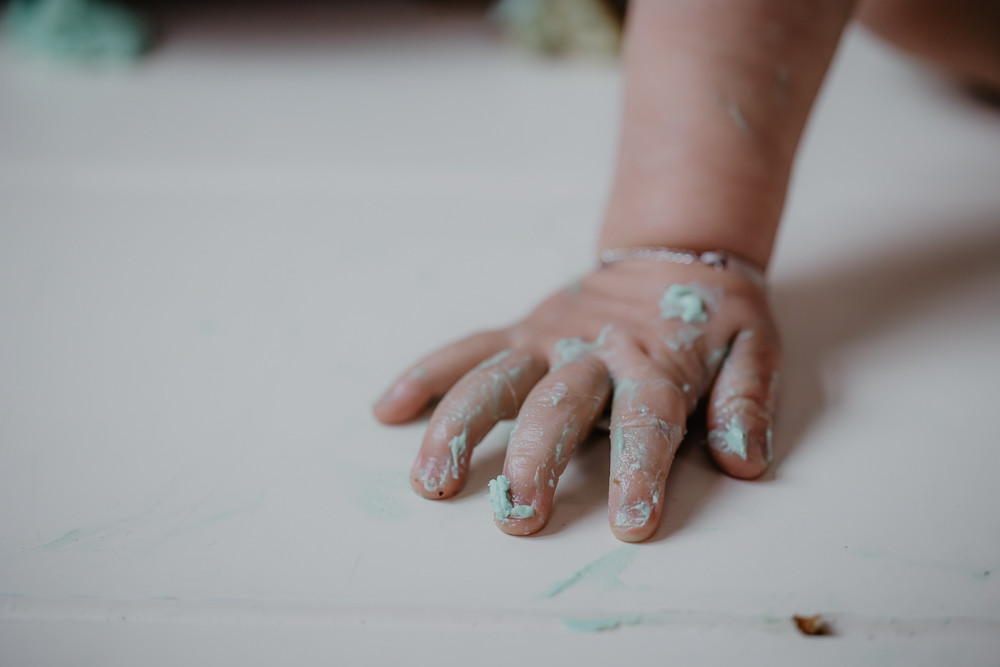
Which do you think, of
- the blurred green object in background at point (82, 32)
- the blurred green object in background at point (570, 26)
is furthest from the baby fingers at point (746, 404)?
the blurred green object in background at point (82, 32)

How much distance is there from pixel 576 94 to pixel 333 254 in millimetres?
582

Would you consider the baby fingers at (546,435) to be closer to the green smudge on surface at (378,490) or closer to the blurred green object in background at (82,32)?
the green smudge on surface at (378,490)

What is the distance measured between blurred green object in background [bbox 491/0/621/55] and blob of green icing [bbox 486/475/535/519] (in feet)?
3.41

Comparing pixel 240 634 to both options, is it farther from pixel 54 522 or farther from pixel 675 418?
pixel 675 418

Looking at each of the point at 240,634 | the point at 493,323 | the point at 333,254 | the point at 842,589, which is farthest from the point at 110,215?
the point at 842,589

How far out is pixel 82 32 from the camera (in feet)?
4.20

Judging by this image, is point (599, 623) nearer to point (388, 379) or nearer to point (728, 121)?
A: point (388, 379)

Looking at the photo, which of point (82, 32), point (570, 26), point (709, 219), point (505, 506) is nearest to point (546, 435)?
point (505, 506)

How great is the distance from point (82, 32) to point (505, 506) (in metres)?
1.23

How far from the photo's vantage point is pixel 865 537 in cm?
50

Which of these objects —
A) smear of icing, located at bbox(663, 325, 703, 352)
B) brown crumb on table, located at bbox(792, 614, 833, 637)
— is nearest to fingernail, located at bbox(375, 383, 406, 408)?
smear of icing, located at bbox(663, 325, 703, 352)

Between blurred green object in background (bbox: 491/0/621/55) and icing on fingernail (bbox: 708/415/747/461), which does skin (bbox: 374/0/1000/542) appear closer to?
Result: icing on fingernail (bbox: 708/415/747/461)

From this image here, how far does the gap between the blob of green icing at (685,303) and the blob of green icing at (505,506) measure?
0.72ft

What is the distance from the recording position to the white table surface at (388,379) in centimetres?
46
